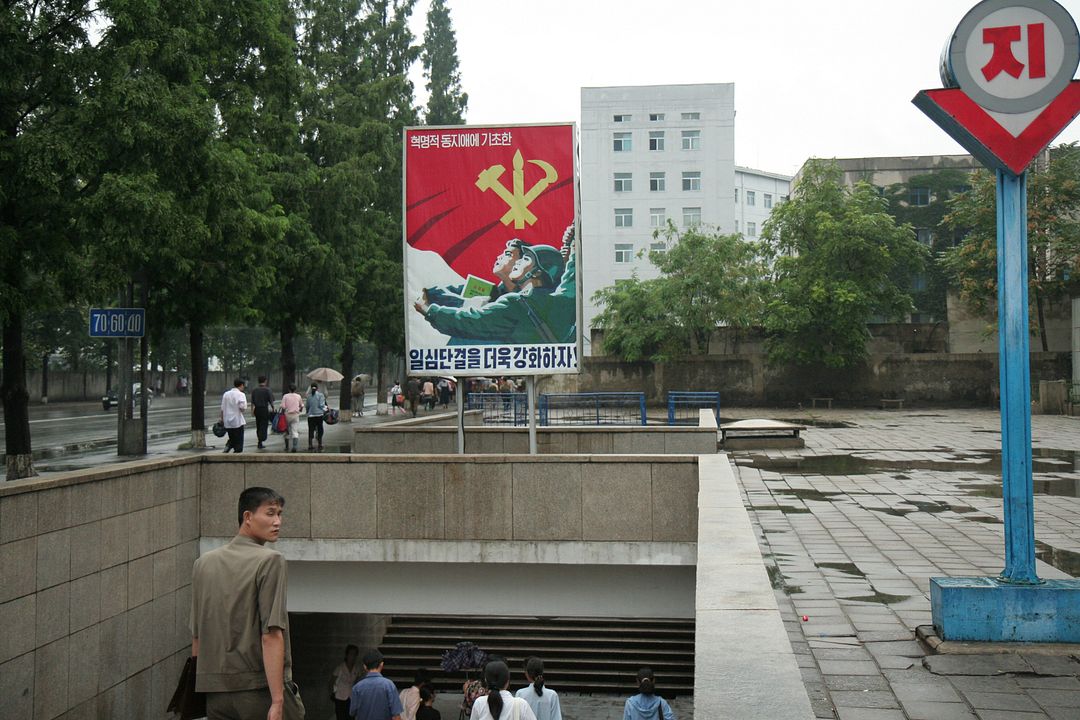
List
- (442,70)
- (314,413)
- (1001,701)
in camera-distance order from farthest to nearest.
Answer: (442,70), (314,413), (1001,701)

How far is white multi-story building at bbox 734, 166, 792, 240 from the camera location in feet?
253

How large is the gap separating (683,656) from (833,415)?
18.1 metres

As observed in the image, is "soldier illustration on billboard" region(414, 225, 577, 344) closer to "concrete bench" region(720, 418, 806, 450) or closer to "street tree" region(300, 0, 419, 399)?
"concrete bench" region(720, 418, 806, 450)

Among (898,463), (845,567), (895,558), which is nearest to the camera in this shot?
(845,567)

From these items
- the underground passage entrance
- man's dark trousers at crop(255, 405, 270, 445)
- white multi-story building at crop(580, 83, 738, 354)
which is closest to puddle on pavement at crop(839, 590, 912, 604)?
the underground passage entrance

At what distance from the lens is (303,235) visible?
26.8 meters

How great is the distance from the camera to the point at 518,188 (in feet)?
47.2

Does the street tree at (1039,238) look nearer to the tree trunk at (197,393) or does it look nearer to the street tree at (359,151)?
the street tree at (359,151)

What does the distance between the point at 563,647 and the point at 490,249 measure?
959cm

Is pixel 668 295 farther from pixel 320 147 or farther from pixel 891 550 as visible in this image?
pixel 891 550

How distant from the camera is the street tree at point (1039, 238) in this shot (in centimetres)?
3716

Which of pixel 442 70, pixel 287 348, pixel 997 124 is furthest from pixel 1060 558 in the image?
pixel 442 70

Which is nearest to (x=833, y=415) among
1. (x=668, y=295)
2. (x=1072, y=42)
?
(x=668, y=295)

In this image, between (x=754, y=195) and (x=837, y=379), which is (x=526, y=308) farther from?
(x=754, y=195)
